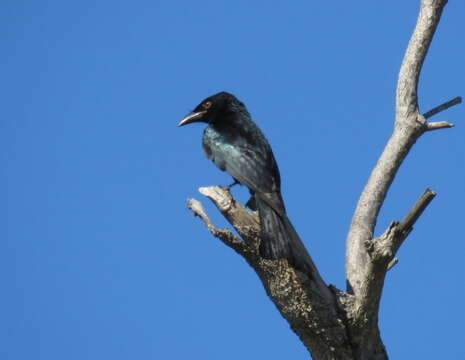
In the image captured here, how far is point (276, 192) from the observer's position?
6020mm

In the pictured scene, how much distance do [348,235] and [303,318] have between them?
1101mm

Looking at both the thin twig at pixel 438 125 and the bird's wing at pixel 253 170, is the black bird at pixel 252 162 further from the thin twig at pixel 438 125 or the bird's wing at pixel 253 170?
the thin twig at pixel 438 125

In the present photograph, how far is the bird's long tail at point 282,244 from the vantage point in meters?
5.05

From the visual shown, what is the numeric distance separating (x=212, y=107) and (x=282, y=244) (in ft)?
10.5

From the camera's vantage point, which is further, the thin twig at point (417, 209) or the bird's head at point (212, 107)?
the bird's head at point (212, 107)

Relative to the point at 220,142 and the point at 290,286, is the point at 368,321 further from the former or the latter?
the point at 220,142

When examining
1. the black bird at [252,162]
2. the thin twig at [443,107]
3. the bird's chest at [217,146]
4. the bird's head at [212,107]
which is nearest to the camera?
the black bird at [252,162]

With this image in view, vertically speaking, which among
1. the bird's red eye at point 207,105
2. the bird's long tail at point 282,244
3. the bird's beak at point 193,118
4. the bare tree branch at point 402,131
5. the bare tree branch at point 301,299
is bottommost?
the bare tree branch at point 301,299

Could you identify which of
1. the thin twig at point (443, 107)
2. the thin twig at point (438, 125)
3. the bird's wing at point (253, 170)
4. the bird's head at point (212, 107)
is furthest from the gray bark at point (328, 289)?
the bird's head at point (212, 107)

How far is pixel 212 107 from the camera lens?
7.93m

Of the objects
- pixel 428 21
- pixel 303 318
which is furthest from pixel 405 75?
pixel 303 318

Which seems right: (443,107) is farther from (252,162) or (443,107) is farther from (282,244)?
(282,244)

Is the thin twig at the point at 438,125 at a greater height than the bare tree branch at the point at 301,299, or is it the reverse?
the thin twig at the point at 438,125

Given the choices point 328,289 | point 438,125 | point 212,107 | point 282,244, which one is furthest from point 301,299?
point 212,107
